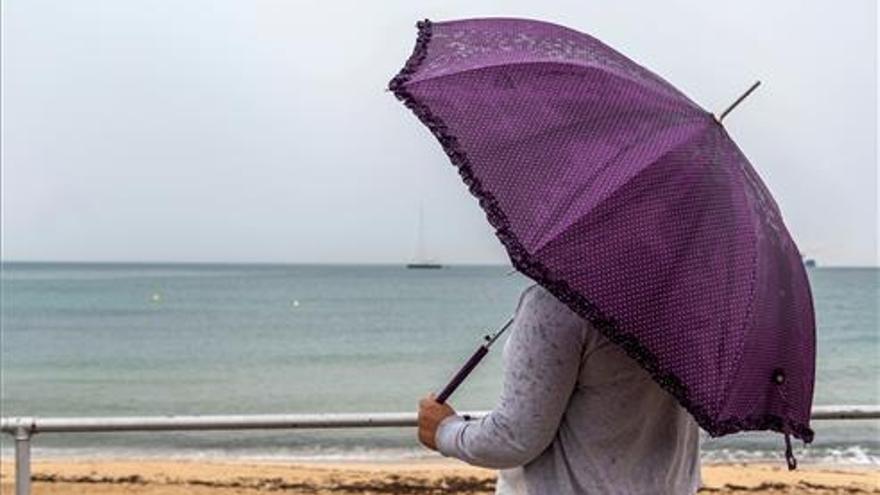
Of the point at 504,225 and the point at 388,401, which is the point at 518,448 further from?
the point at 388,401

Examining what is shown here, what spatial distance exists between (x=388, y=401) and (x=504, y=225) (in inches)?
872

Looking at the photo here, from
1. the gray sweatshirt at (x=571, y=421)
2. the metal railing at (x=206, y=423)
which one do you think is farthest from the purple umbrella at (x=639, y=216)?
the metal railing at (x=206, y=423)

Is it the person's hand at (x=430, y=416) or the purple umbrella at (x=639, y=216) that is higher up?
the purple umbrella at (x=639, y=216)

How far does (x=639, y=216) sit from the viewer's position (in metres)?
2.13

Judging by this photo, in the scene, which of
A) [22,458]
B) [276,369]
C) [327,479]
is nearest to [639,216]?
[22,458]

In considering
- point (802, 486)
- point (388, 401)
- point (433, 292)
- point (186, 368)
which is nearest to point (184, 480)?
point (802, 486)

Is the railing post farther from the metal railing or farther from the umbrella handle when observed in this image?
the umbrella handle

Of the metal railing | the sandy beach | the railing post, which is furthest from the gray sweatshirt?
the sandy beach

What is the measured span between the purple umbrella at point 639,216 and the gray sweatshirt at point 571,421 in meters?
0.10

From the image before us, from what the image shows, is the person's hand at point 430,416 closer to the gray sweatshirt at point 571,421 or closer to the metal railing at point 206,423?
the gray sweatshirt at point 571,421

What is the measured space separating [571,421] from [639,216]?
40 centimetres

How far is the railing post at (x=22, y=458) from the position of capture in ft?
12.6

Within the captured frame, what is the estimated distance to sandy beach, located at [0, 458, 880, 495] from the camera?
10.1 meters

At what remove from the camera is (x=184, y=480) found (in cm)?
1100
